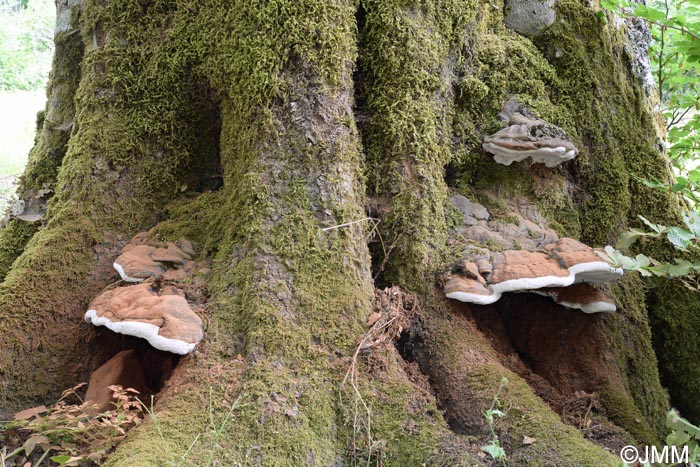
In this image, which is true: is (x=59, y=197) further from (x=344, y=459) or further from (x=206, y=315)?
(x=344, y=459)

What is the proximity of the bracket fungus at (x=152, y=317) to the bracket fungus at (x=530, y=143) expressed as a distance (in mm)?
2296

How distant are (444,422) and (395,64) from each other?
2225 mm

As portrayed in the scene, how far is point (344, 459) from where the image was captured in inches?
116

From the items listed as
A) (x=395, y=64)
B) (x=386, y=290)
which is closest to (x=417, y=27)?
(x=395, y=64)

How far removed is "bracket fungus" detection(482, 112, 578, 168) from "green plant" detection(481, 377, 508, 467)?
5.27 feet

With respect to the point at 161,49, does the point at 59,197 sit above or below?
below

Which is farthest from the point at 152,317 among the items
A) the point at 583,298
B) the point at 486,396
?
the point at 583,298

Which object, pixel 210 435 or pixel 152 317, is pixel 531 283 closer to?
pixel 210 435

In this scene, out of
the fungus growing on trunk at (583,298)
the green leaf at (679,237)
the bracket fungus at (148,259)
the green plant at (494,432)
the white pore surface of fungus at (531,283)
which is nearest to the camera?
the green plant at (494,432)

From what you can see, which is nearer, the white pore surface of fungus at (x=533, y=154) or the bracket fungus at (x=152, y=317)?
the bracket fungus at (x=152, y=317)

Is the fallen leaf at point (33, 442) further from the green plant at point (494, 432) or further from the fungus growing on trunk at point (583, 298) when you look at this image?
the fungus growing on trunk at point (583, 298)

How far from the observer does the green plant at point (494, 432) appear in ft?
8.36

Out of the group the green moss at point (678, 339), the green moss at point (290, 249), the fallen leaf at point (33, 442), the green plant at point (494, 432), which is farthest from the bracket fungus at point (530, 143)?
the fallen leaf at point (33, 442)

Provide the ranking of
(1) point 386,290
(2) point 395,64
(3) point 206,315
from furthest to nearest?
1. (2) point 395,64
2. (1) point 386,290
3. (3) point 206,315
